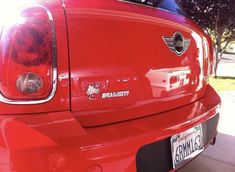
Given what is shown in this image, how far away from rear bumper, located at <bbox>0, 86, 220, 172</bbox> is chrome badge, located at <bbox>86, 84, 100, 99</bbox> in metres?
0.14

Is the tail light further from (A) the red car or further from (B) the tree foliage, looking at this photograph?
(B) the tree foliage

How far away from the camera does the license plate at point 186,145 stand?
2080mm

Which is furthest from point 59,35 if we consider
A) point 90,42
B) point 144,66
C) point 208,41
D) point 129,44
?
point 208,41

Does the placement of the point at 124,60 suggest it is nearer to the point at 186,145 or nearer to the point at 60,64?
the point at 60,64

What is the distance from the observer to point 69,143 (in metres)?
1.54

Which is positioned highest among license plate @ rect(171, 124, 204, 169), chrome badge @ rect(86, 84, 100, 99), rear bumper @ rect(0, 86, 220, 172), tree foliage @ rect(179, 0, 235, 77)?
tree foliage @ rect(179, 0, 235, 77)

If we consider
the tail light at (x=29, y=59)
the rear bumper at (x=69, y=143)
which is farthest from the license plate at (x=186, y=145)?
the tail light at (x=29, y=59)

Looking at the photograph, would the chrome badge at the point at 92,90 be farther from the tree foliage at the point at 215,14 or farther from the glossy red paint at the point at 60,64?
the tree foliage at the point at 215,14

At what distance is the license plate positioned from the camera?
2080 millimetres

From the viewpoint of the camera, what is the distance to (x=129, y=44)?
1.92 metres

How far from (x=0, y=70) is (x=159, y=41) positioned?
92 cm

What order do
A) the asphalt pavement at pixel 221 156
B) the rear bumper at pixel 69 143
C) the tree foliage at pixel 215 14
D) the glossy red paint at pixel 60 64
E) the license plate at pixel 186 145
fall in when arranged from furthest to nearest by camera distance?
the tree foliage at pixel 215 14
the asphalt pavement at pixel 221 156
the license plate at pixel 186 145
the glossy red paint at pixel 60 64
the rear bumper at pixel 69 143

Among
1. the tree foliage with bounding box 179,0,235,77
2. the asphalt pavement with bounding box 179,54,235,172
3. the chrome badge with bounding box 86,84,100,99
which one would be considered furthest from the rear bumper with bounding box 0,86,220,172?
the tree foliage with bounding box 179,0,235,77

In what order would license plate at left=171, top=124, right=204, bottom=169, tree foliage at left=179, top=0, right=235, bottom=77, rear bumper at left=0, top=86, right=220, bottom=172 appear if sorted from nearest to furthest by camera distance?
rear bumper at left=0, top=86, right=220, bottom=172 < license plate at left=171, top=124, right=204, bottom=169 < tree foliage at left=179, top=0, right=235, bottom=77
